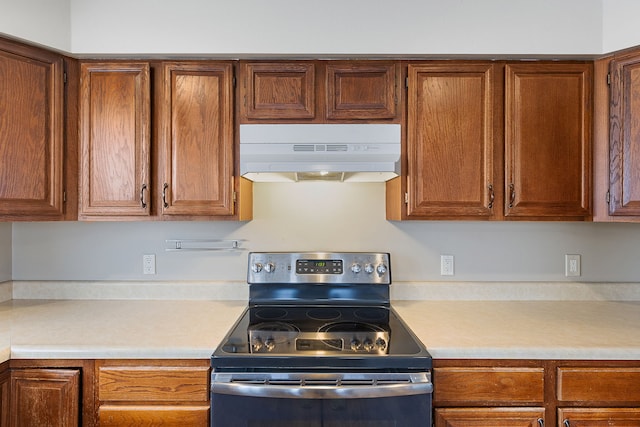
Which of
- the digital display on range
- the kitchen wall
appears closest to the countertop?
the digital display on range

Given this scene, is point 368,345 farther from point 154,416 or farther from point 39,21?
point 39,21

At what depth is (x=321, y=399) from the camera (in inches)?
49.4

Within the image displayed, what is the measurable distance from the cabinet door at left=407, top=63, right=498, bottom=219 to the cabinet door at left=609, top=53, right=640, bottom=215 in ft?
1.73

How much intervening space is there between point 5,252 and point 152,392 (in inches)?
53.1

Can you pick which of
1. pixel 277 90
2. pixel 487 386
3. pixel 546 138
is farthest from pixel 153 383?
pixel 546 138

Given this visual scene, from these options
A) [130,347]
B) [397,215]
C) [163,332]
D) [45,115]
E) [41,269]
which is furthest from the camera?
[41,269]

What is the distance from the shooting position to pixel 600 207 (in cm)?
173

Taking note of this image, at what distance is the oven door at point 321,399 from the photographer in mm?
1254

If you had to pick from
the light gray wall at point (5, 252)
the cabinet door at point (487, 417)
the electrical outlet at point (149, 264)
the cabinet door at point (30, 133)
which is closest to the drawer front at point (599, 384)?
the cabinet door at point (487, 417)

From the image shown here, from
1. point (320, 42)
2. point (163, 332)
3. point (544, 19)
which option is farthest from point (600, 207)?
point (163, 332)

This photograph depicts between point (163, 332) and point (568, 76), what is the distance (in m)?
2.11

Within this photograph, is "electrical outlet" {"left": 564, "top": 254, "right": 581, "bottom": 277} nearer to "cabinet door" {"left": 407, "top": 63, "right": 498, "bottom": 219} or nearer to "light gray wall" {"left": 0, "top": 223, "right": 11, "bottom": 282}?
"cabinet door" {"left": 407, "top": 63, "right": 498, "bottom": 219}

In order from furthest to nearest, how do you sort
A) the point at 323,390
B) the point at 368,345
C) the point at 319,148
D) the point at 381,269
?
the point at 381,269 → the point at 319,148 → the point at 368,345 → the point at 323,390

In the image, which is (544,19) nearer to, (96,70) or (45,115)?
(96,70)
